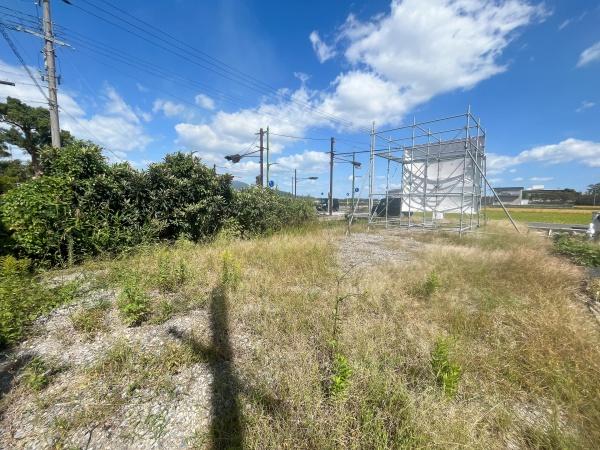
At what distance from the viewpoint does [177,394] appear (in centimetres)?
201

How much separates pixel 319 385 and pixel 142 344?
6.37 feet

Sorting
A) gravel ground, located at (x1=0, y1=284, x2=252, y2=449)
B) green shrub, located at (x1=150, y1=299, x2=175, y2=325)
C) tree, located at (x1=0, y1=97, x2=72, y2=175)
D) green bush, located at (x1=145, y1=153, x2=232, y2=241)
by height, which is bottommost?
gravel ground, located at (x1=0, y1=284, x2=252, y2=449)

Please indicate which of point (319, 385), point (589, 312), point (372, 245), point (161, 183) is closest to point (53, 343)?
point (319, 385)

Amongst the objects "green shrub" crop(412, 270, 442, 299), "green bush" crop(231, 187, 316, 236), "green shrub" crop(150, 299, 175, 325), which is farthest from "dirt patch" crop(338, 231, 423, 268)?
"green shrub" crop(150, 299, 175, 325)

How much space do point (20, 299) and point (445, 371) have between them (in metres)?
4.91

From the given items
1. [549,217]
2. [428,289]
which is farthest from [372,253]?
[549,217]

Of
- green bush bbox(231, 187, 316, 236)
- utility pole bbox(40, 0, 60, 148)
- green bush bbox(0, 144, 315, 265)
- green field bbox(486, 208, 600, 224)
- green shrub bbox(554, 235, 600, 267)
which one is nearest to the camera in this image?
green bush bbox(0, 144, 315, 265)

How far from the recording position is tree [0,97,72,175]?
22656mm

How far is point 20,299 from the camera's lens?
3.07 m

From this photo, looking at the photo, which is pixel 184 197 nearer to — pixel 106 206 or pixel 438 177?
pixel 106 206

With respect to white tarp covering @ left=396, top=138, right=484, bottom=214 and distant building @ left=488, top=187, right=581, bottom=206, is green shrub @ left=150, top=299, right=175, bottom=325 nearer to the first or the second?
white tarp covering @ left=396, top=138, right=484, bottom=214

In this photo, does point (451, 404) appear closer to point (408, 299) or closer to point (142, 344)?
point (408, 299)

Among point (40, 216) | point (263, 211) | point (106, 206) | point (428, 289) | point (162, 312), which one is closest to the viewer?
point (162, 312)

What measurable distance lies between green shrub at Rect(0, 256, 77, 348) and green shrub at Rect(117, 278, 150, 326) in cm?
94
